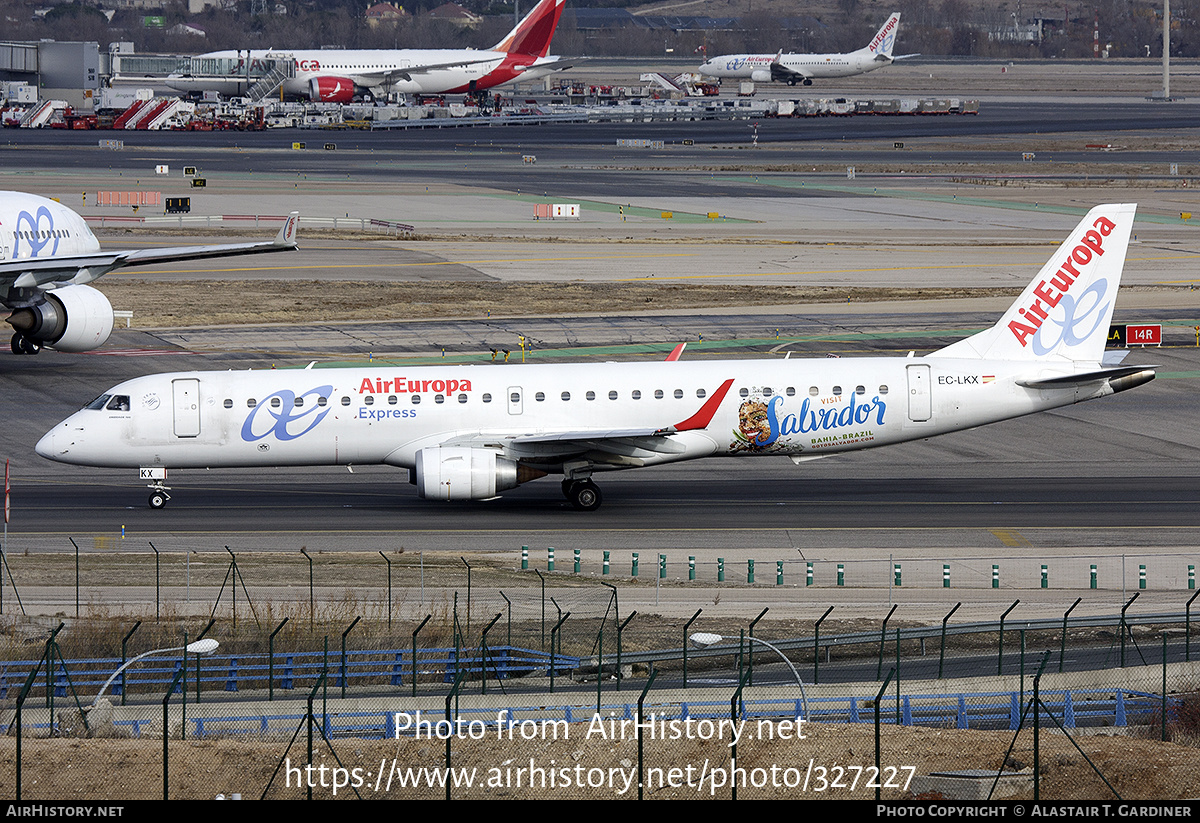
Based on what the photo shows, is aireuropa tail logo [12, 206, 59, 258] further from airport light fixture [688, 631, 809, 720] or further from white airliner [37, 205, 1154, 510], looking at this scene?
airport light fixture [688, 631, 809, 720]

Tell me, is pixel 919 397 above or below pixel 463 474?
above

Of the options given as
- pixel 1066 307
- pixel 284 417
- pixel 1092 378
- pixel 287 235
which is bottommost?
pixel 284 417

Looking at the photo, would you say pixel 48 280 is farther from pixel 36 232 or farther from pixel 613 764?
pixel 613 764

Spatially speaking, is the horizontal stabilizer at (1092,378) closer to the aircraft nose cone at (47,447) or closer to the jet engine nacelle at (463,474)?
the jet engine nacelle at (463,474)

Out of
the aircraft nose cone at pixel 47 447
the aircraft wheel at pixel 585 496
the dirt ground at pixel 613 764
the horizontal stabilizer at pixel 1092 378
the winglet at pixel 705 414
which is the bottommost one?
the dirt ground at pixel 613 764

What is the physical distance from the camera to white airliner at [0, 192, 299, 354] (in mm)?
63344

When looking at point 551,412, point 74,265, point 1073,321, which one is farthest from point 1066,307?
point 74,265

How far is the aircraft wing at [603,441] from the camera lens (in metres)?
44.7

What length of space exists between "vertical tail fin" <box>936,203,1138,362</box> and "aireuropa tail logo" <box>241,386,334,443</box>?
61.3 ft

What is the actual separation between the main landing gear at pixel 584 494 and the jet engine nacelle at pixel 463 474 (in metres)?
1.97

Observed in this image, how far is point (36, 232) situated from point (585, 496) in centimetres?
3193

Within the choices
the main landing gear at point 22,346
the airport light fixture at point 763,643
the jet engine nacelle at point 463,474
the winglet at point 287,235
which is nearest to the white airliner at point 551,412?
the jet engine nacelle at point 463,474

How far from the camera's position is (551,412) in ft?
151

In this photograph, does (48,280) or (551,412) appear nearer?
(551,412)
